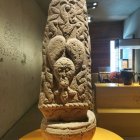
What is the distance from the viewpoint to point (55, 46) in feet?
4.74

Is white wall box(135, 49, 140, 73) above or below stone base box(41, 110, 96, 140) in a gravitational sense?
above

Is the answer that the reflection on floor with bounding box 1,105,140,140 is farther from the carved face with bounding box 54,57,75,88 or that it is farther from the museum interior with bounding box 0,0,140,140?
the carved face with bounding box 54,57,75,88

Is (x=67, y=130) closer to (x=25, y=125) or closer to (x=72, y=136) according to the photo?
(x=72, y=136)

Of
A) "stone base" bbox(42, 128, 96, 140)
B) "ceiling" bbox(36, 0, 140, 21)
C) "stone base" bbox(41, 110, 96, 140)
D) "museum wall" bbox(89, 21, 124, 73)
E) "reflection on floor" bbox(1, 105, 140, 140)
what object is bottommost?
"reflection on floor" bbox(1, 105, 140, 140)

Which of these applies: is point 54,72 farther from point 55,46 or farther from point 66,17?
point 66,17

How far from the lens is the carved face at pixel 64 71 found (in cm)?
139

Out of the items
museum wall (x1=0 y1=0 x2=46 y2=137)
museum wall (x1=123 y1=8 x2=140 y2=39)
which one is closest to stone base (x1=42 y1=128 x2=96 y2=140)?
museum wall (x1=0 y1=0 x2=46 y2=137)

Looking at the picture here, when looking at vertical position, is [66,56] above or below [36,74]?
above

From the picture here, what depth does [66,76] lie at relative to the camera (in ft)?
4.59

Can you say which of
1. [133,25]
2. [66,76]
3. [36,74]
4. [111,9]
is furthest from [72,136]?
[133,25]

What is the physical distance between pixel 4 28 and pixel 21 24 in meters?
0.93

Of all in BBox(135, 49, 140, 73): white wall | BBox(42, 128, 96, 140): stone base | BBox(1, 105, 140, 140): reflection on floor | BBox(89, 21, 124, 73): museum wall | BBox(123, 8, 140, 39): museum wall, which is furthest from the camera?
BBox(89, 21, 124, 73): museum wall

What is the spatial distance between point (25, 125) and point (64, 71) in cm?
230

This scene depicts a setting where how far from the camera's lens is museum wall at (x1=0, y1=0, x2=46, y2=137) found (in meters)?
3.04
